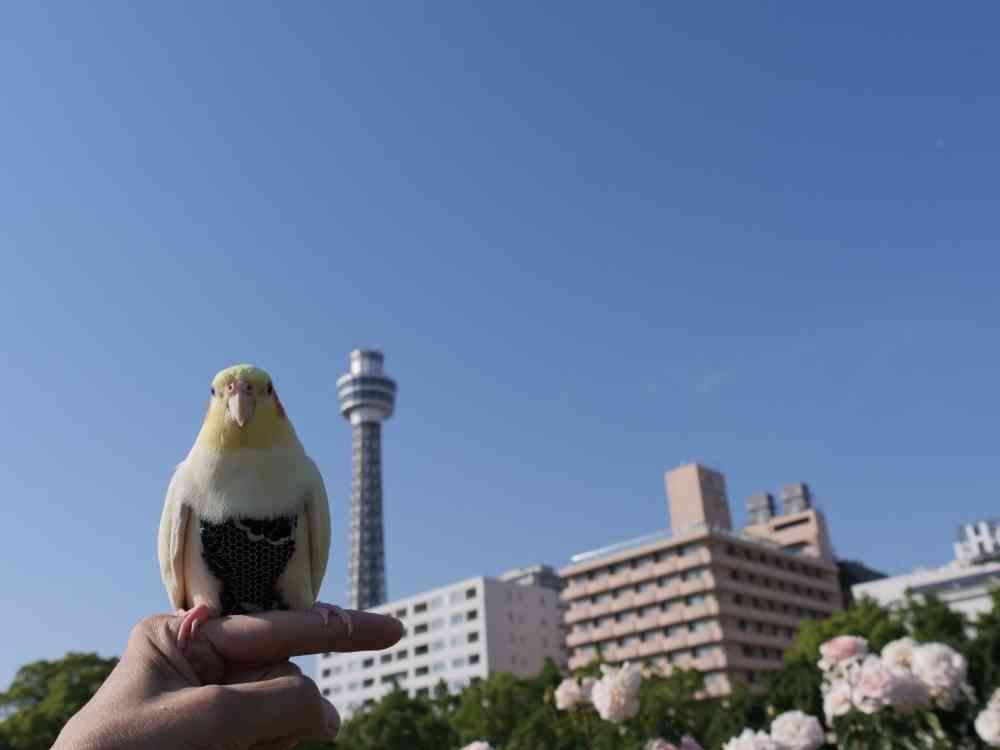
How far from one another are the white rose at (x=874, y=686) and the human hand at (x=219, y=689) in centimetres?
535

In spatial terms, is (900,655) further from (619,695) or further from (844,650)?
(619,695)

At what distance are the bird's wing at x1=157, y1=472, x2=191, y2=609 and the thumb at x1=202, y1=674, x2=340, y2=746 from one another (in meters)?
0.67

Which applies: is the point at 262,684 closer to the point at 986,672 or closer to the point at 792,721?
the point at 792,721

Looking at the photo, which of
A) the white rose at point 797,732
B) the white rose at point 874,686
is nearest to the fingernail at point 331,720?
the white rose at point 874,686

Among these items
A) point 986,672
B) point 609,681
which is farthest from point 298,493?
point 986,672

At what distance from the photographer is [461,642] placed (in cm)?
8175

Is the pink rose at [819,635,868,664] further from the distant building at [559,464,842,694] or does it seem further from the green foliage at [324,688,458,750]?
the distant building at [559,464,842,694]

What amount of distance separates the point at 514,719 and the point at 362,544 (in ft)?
251

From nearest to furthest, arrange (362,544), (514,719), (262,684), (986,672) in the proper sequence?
(262,684) < (986,672) < (514,719) < (362,544)

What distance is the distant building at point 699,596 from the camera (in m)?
63.4

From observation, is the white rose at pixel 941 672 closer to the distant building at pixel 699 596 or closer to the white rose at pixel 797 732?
the white rose at pixel 797 732

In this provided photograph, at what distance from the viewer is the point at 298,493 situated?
405cm

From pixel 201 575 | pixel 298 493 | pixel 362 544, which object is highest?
pixel 362 544

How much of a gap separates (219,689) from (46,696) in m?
49.8
